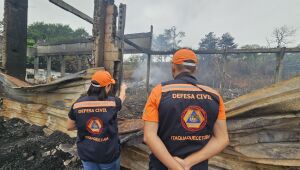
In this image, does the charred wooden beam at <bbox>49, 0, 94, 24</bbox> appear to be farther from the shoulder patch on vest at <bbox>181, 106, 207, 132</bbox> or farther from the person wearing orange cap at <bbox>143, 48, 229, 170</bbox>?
the shoulder patch on vest at <bbox>181, 106, 207, 132</bbox>

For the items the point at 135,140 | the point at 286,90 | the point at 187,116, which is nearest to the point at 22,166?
the point at 135,140

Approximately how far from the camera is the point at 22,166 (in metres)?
3.28

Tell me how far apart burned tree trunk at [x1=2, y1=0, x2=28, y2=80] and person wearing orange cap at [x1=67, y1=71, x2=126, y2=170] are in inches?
167

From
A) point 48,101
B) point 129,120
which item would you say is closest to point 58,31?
point 48,101

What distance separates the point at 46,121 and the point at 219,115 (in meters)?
3.70

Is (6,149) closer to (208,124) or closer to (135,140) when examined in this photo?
(135,140)

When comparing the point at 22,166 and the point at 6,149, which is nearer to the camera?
the point at 22,166

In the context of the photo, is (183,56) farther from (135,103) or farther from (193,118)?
(135,103)

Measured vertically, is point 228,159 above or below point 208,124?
below

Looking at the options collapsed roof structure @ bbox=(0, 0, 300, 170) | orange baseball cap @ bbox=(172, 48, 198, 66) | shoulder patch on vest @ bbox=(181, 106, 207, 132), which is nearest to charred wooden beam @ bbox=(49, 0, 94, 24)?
collapsed roof structure @ bbox=(0, 0, 300, 170)

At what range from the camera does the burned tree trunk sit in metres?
5.33

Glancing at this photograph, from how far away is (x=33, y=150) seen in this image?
363 cm

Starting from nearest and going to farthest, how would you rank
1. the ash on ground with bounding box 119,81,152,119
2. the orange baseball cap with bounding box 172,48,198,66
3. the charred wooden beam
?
the orange baseball cap with bounding box 172,48,198,66 < the charred wooden beam < the ash on ground with bounding box 119,81,152,119

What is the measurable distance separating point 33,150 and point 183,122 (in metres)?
3.15
